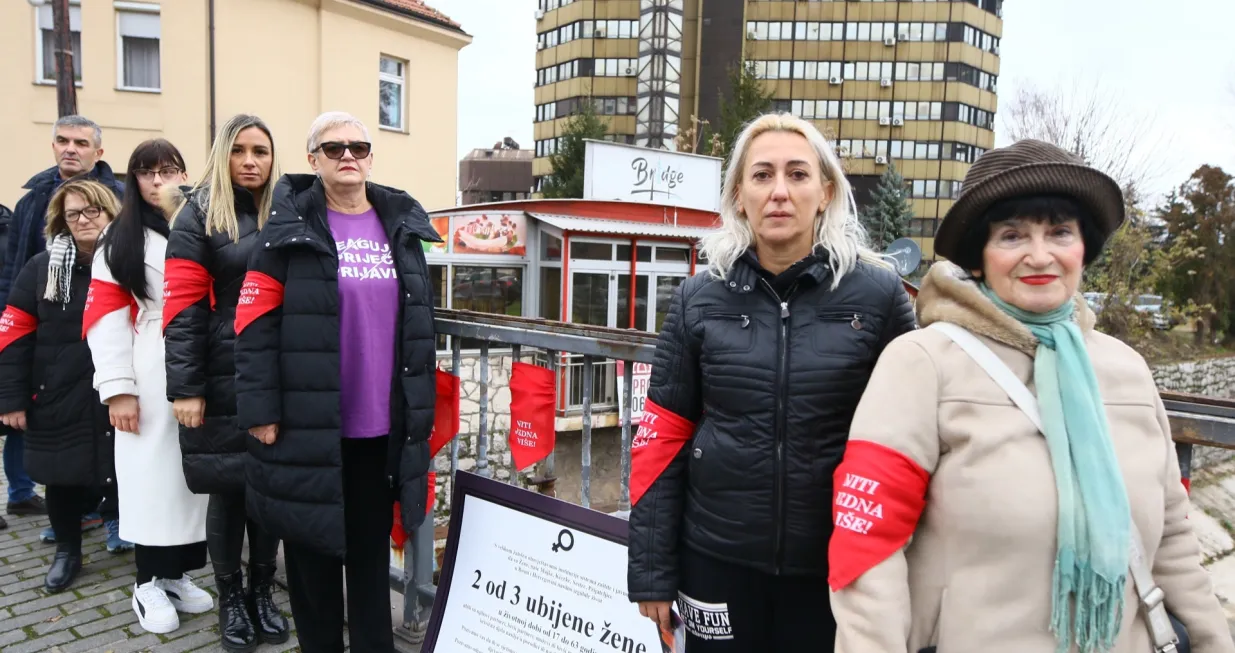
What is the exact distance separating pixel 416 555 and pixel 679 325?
176cm

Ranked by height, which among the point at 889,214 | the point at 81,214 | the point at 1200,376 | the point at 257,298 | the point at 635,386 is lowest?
the point at 1200,376

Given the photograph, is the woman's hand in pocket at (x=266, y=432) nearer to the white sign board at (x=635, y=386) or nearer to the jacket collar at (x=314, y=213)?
the jacket collar at (x=314, y=213)

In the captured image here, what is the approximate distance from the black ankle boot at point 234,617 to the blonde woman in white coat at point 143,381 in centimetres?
32

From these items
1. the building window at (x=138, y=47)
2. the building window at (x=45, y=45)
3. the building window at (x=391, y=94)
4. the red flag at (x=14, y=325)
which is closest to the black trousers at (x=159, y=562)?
the red flag at (x=14, y=325)

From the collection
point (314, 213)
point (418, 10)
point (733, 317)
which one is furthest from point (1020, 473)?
point (418, 10)

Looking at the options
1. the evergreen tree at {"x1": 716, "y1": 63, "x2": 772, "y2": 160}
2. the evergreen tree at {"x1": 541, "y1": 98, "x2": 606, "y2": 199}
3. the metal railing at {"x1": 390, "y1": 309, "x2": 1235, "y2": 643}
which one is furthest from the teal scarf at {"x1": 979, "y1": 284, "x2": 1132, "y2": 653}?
the evergreen tree at {"x1": 541, "y1": 98, "x2": 606, "y2": 199}

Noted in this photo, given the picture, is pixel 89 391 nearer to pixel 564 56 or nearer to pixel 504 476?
pixel 504 476

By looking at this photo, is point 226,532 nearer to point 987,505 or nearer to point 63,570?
point 63,570

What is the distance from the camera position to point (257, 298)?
2580 mm

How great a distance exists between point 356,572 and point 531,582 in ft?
2.41

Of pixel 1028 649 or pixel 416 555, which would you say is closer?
pixel 1028 649

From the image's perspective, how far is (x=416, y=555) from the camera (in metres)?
3.12

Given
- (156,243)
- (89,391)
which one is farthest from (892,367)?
(89,391)

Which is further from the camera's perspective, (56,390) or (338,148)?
(56,390)
